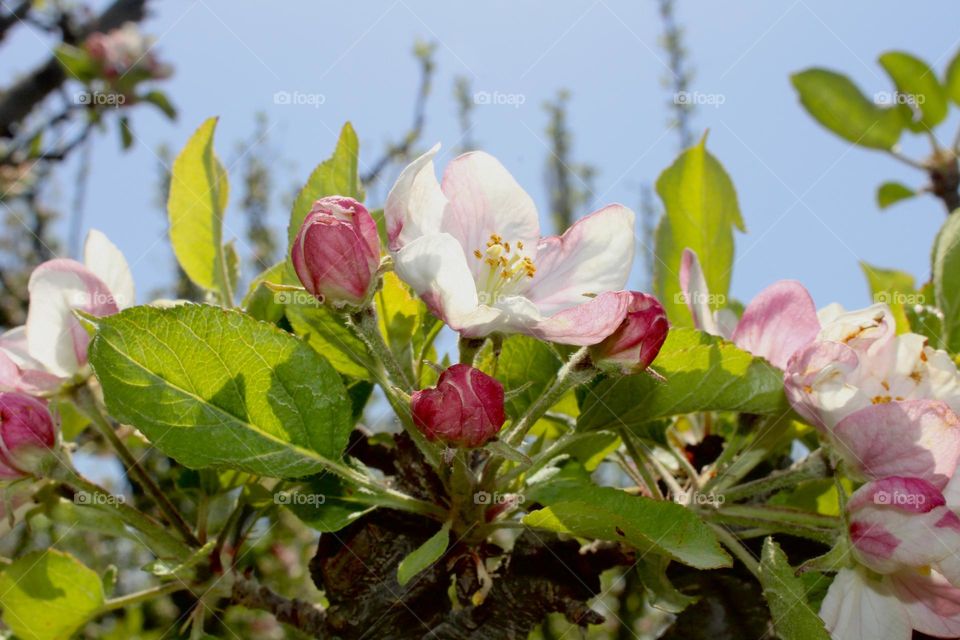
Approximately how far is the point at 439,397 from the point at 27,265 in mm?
5490

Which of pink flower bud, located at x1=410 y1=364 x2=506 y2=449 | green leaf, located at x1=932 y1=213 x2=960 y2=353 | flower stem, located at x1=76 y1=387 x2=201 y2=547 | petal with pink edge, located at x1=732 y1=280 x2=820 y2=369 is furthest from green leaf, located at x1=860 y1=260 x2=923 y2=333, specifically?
flower stem, located at x1=76 y1=387 x2=201 y2=547

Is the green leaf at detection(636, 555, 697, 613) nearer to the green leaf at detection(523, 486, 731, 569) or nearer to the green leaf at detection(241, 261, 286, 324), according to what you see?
the green leaf at detection(523, 486, 731, 569)

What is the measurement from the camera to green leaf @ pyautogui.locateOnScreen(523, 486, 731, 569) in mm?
884

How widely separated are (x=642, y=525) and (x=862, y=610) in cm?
29

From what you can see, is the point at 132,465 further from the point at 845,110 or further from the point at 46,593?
the point at 845,110

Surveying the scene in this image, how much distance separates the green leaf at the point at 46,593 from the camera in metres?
1.21

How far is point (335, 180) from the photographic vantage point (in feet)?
3.86

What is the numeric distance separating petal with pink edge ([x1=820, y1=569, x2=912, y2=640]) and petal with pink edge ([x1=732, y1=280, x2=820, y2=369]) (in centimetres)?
28

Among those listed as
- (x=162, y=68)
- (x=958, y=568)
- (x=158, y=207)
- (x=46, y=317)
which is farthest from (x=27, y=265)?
(x=958, y=568)

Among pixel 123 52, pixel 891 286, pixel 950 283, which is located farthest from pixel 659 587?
pixel 123 52

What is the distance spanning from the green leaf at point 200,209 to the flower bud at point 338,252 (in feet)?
1.43

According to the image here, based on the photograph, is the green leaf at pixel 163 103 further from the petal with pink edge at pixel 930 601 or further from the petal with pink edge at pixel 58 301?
the petal with pink edge at pixel 930 601

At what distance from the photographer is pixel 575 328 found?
0.93 metres

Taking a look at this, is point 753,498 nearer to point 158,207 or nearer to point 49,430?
point 49,430
